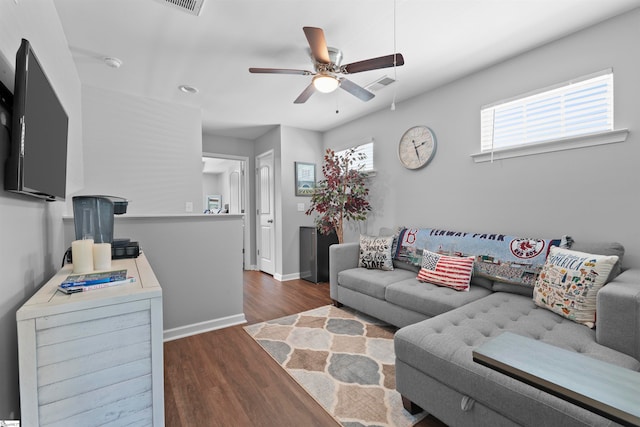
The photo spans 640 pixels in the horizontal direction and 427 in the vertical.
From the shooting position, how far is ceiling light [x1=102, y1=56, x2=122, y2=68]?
97.7 inches

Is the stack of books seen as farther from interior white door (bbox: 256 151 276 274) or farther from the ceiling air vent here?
interior white door (bbox: 256 151 276 274)

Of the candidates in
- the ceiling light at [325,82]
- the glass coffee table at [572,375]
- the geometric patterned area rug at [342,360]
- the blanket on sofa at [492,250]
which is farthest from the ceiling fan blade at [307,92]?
the glass coffee table at [572,375]

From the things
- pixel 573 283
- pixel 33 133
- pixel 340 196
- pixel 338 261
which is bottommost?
pixel 338 261

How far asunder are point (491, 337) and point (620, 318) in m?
0.55

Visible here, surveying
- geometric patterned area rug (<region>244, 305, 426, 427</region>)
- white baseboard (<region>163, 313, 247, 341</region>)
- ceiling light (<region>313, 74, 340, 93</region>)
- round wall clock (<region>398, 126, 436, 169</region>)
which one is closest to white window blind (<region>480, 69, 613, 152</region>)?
round wall clock (<region>398, 126, 436, 169</region>)

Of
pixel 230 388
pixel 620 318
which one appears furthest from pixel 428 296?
pixel 230 388

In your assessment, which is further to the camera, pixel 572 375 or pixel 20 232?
pixel 20 232

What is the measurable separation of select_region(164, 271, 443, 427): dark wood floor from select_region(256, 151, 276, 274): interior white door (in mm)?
2126

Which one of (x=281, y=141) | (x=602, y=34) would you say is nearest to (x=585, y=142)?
(x=602, y=34)

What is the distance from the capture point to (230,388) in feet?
5.96

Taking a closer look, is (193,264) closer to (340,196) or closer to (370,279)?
(370,279)

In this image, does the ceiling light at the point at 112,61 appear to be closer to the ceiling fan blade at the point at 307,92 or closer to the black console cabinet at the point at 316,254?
the ceiling fan blade at the point at 307,92

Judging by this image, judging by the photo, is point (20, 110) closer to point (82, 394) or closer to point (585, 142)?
point (82, 394)

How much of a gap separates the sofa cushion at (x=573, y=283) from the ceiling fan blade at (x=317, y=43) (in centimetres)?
204
